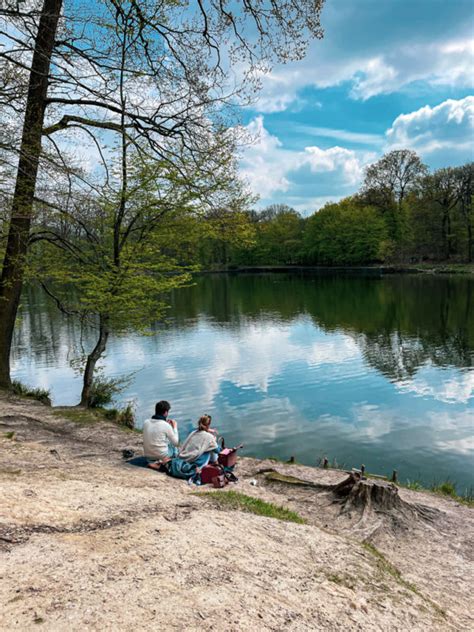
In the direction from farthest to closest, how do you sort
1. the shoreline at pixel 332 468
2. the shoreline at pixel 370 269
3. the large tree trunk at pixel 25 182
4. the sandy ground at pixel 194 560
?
the shoreline at pixel 370 269
the shoreline at pixel 332 468
the large tree trunk at pixel 25 182
the sandy ground at pixel 194 560

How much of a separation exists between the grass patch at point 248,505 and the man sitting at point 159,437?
1570mm

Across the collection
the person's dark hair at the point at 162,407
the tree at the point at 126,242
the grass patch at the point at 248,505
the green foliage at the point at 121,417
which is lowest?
the green foliage at the point at 121,417

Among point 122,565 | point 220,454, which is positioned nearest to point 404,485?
point 220,454

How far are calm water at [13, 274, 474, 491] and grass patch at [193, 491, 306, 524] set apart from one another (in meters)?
6.15

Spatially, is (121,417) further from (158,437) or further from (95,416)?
(158,437)

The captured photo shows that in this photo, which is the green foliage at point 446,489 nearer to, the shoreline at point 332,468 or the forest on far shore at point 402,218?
the shoreline at point 332,468

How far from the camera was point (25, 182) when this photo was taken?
11438mm

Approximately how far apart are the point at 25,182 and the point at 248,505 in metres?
9.01

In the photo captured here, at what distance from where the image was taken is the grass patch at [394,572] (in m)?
5.95

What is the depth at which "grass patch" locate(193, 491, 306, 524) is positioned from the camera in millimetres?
7973

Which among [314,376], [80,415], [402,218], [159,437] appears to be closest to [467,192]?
[402,218]

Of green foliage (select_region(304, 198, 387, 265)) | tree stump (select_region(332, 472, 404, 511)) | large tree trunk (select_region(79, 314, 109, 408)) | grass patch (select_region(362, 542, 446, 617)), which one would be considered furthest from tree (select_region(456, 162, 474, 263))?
grass patch (select_region(362, 542, 446, 617))

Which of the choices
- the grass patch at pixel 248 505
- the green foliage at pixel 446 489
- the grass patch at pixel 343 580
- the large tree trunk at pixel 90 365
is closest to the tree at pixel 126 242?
the large tree trunk at pixel 90 365

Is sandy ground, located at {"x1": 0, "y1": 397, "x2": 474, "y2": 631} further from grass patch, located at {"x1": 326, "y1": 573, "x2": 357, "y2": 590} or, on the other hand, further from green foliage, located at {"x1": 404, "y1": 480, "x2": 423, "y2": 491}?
green foliage, located at {"x1": 404, "y1": 480, "x2": 423, "y2": 491}
